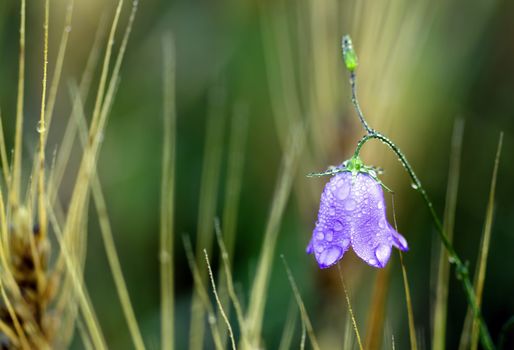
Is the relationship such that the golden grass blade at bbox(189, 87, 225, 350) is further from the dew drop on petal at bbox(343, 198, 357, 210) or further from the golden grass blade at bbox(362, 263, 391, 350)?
the dew drop on petal at bbox(343, 198, 357, 210)

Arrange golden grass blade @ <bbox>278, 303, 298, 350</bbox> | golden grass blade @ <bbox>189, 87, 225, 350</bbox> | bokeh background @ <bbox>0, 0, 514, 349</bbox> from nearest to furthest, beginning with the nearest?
golden grass blade @ <bbox>278, 303, 298, 350</bbox>
bokeh background @ <bbox>0, 0, 514, 349</bbox>
golden grass blade @ <bbox>189, 87, 225, 350</bbox>

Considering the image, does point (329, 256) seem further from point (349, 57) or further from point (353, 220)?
point (349, 57)

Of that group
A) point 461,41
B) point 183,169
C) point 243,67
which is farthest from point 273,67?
point 461,41

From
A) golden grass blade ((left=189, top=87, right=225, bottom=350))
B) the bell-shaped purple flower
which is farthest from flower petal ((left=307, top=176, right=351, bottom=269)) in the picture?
golden grass blade ((left=189, top=87, right=225, bottom=350))

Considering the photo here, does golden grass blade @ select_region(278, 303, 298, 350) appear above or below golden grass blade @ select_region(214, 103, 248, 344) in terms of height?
below

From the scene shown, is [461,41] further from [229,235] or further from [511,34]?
[229,235]

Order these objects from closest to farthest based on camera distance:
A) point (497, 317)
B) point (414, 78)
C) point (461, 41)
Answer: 1. point (497, 317)
2. point (414, 78)
3. point (461, 41)

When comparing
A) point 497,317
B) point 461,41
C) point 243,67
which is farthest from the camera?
point 243,67
